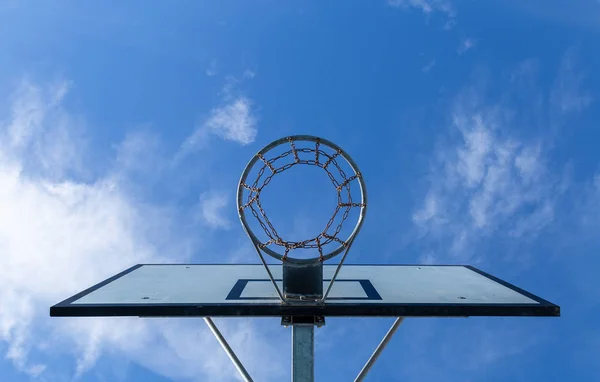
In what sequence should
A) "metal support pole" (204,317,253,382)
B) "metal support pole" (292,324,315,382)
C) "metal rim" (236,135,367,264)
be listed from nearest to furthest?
"metal rim" (236,135,367,264) < "metal support pole" (292,324,315,382) < "metal support pole" (204,317,253,382)

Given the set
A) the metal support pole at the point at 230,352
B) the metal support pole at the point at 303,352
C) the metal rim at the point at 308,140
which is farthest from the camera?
the metal support pole at the point at 230,352

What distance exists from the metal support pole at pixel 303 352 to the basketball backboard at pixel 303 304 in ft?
0.74

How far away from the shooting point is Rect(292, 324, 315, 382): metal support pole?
3752 millimetres

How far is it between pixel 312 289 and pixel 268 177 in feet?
3.11

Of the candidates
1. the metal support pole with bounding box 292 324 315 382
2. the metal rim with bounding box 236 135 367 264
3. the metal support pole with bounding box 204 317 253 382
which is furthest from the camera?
the metal support pole with bounding box 204 317 253 382

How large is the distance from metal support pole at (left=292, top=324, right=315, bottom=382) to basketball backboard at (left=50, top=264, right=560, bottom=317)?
225 mm

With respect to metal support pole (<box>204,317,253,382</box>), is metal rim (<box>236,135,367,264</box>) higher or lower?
higher

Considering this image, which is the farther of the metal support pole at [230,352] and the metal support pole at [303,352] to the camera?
the metal support pole at [230,352]

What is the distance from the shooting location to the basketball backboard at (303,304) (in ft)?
11.9

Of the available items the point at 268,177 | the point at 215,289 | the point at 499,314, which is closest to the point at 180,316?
the point at 215,289

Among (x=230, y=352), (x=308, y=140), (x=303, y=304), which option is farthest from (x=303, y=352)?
(x=308, y=140)

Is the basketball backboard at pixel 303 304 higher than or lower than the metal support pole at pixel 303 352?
higher

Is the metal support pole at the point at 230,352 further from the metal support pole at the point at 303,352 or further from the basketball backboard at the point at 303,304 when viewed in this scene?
the metal support pole at the point at 303,352

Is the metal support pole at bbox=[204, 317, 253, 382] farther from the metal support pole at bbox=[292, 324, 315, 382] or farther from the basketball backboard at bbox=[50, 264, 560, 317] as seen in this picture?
the metal support pole at bbox=[292, 324, 315, 382]
